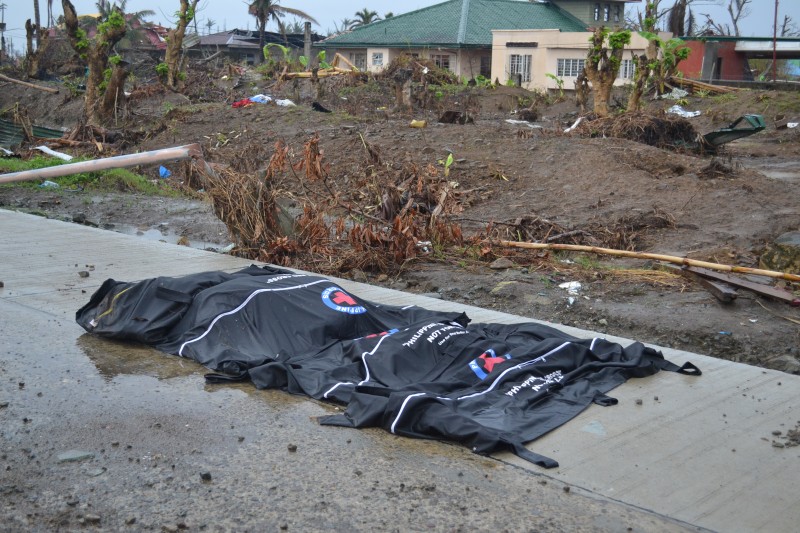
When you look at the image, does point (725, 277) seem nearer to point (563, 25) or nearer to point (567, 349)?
point (567, 349)

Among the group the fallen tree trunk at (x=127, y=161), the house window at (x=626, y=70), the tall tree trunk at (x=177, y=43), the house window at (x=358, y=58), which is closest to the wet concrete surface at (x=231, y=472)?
the fallen tree trunk at (x=127, y=161)

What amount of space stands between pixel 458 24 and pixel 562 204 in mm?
34474

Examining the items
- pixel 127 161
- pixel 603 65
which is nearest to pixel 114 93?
pixel 603 65

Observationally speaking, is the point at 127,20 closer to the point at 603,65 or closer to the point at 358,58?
the point at 358,58

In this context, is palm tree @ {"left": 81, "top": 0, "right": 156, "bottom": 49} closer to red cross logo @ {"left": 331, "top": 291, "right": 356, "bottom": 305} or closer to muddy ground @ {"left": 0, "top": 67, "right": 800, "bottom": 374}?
muddy ground @ {"left": 0, "top": 67, "right": 800, "bottom": 374}

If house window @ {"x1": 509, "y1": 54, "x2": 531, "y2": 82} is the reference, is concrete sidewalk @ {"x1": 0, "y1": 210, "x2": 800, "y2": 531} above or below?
below

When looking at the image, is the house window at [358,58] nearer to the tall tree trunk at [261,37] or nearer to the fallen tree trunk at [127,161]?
the tall tree trunk at [261,37]

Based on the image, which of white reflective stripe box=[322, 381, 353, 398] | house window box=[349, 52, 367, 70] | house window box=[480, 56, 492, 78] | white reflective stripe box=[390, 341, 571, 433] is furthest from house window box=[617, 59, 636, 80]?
white reflective stripe box=[322, 381, 353, 398]

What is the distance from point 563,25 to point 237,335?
46017 mm

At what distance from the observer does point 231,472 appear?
373 cm

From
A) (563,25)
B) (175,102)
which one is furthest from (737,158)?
(563,25)

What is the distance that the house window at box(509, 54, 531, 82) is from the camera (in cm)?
3991

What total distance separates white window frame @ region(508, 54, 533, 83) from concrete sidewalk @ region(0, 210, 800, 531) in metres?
36.0

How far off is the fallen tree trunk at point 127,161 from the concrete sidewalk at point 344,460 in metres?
4.26
